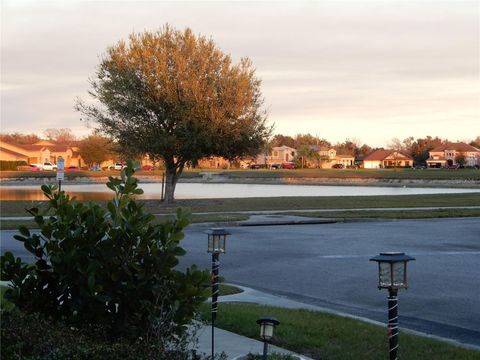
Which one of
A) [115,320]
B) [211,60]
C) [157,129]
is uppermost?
[211,60]

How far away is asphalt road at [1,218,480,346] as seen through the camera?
11031mm

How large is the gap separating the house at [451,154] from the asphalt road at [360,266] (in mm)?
120541

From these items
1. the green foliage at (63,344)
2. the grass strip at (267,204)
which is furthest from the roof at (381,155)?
the green foliage at (63,344)

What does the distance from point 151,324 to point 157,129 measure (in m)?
29.9

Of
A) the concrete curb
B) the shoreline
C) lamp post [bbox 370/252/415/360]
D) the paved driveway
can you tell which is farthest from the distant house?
lamp post [bbox 370/252/415/360]

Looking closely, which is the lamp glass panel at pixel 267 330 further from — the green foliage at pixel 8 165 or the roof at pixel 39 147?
the roof at pixel 39 147

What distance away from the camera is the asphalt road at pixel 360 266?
11031mm

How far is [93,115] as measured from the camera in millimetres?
36281

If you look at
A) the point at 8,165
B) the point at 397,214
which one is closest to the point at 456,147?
the point at 8,165

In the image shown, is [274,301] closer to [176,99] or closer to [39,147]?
[176,99]

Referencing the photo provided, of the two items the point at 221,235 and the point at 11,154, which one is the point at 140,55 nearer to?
the point at 221,235

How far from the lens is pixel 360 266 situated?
51.3ft

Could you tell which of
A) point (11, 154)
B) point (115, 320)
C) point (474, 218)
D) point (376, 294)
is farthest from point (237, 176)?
point (115, 320)

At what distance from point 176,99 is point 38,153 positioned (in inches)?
3815
